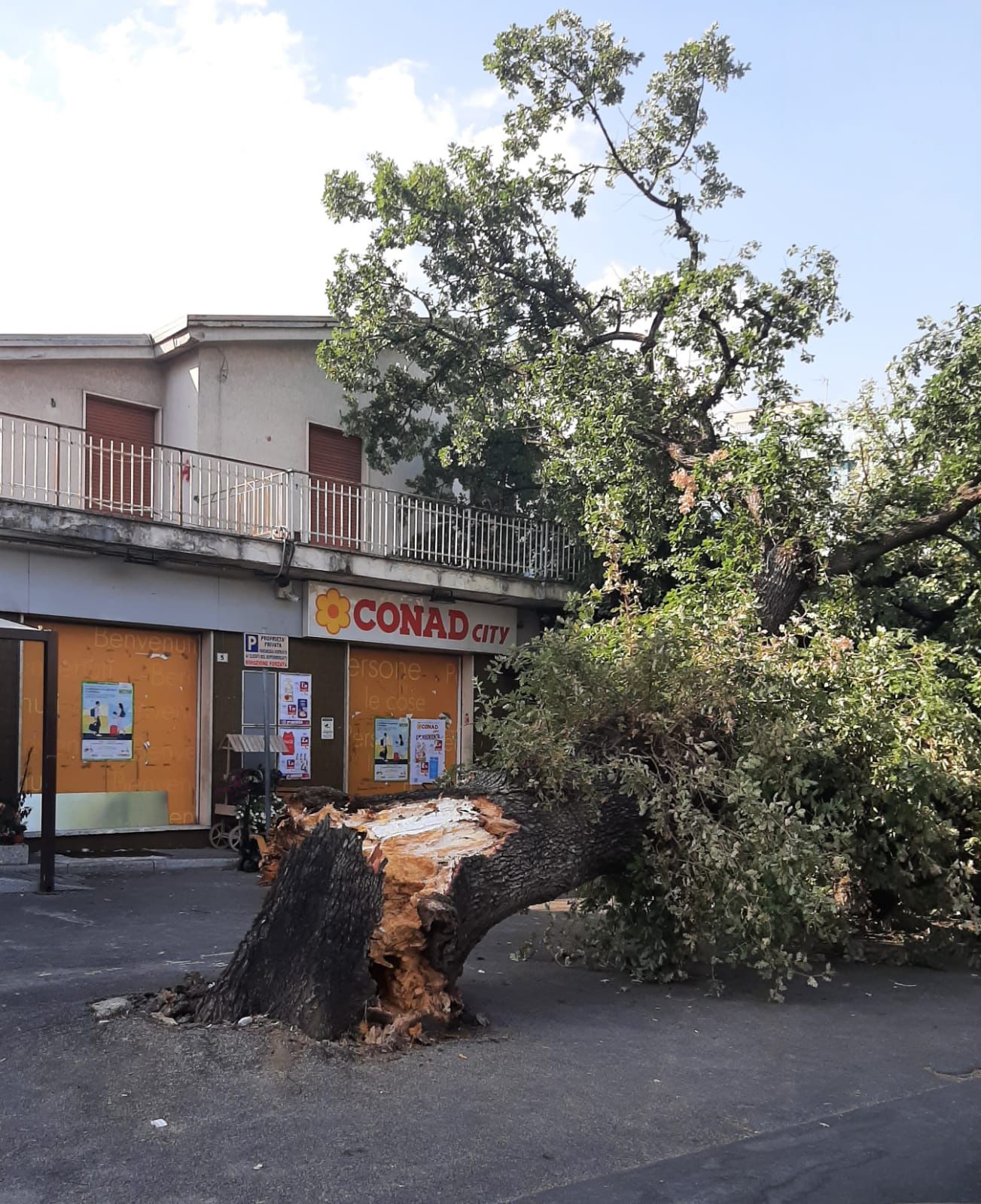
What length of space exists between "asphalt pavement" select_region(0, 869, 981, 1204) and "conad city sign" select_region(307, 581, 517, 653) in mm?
9099

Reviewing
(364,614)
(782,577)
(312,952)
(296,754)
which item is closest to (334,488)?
(364,614)

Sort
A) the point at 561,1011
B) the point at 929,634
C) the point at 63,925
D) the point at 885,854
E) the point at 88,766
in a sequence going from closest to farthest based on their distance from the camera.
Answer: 1. the point at 561,1011
2. the point at 885,854
3. the point at 63,925
4. the point at 929,634
5. the point at 88,766

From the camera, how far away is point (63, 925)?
348 inches

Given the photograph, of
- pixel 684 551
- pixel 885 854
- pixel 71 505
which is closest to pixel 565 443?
pixel 684 551

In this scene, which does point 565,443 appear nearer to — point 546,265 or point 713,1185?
point 546,265

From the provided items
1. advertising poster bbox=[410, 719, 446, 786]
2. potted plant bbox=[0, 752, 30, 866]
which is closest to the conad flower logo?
advertising poster bbox=[410, 719, 446, 786]

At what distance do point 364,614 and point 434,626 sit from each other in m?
1.42

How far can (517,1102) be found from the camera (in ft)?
16.0

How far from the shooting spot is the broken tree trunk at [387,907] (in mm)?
5605

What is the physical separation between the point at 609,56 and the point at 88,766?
11.7m

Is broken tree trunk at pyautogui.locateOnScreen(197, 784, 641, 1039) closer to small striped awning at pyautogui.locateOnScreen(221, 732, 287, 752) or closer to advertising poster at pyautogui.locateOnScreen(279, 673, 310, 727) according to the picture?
small striped awning at pyautogui.locateOnScreen(221, 732, 287, 752)

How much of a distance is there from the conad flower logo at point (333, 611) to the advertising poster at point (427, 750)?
224cm

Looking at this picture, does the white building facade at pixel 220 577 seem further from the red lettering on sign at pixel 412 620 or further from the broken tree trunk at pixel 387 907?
the broken tree trunk at pixel 387 907

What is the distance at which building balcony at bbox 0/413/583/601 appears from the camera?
13.5m
